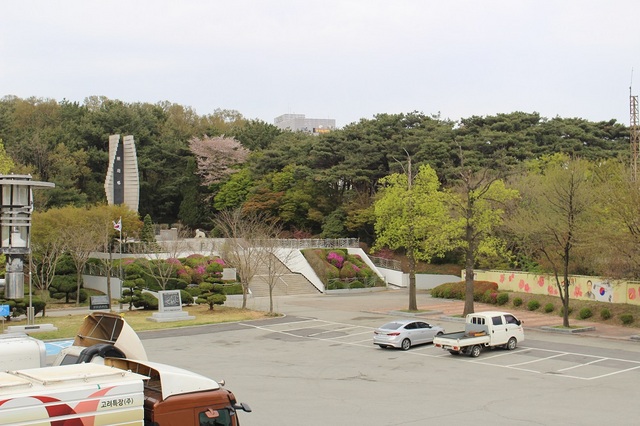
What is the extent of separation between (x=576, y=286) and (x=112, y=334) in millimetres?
33218

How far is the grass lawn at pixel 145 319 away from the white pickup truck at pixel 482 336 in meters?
14.9

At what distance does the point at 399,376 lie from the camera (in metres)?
21.3

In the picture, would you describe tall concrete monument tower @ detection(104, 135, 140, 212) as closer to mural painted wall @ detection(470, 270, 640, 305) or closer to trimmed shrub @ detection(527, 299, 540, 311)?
mural painted wall @ detection(470, 270, 640, 305)

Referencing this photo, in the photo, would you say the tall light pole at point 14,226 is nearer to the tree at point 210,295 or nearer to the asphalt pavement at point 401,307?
the asphalt pavement at point 401,307

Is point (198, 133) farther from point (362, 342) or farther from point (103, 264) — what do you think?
point (362, 342)

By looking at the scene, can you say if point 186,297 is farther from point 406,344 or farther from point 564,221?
point 564,221

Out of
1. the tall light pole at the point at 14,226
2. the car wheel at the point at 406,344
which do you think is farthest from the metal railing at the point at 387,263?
the tall light pole at the point at 14,226

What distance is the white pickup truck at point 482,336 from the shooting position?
24.7 metres

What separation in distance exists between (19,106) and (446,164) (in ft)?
191

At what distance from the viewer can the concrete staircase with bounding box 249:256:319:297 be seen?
5109 cm

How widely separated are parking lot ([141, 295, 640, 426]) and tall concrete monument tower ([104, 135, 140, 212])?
1294 inches

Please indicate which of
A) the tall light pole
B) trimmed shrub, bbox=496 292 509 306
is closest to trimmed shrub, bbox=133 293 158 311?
trimmed shrub, bbox=496 292 509 306

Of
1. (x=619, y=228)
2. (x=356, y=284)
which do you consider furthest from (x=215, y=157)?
(x=619, y=228)

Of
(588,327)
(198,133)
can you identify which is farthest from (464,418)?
(198,133)
